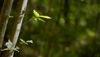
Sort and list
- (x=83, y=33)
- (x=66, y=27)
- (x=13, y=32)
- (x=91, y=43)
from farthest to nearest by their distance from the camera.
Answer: (x=91, y=43) < (x=83, y=33) < (x=66, y=27) < (x=13, y=32)

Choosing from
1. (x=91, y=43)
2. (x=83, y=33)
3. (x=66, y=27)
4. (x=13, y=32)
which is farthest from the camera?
(x=91, y=43)

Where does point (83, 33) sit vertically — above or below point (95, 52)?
above

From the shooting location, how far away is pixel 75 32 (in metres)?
2.65

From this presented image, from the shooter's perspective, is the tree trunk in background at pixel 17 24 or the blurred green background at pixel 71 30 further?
the blurred green background at pixel 71 30

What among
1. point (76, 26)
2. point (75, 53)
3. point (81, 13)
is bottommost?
point (75, 53)

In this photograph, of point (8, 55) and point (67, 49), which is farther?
point (67, 49)

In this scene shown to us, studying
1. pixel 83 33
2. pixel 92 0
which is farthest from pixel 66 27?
pixel 92 0

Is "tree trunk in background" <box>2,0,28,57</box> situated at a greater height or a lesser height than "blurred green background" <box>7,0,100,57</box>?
greater

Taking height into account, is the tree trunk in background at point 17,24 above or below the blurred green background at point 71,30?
above

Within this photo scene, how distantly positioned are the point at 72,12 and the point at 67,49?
24.7 inches

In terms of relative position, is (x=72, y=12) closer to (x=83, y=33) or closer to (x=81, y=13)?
(x=81, y=13)

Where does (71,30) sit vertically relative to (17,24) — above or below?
below

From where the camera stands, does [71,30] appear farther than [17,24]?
Yes

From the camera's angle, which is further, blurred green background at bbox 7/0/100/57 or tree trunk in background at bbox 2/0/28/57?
blurred green background at bbox 7/0/100/57
